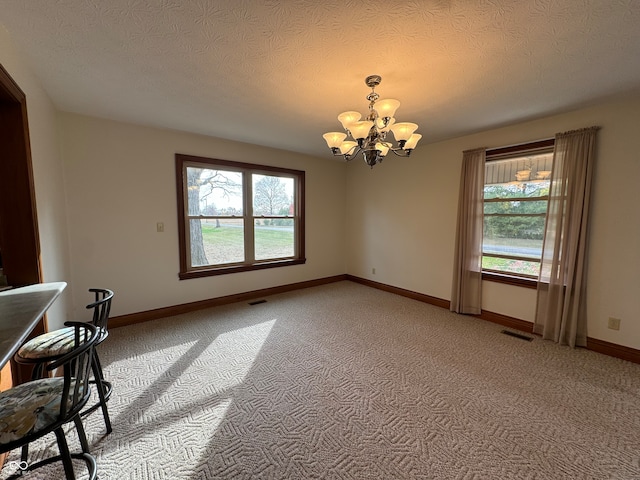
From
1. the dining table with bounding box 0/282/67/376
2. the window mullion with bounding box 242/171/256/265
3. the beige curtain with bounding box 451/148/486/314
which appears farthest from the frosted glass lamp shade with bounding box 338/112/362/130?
the window mullion with bounding box 242/171/256/265

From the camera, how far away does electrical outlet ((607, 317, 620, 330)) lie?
8.70 ft

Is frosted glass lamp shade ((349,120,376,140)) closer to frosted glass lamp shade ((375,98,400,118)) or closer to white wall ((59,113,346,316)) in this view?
frosted glass lamp shade ((375,98,400,118))

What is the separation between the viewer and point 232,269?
415 cm

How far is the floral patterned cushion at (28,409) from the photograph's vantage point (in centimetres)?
103

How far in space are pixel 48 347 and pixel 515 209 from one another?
14.7 feet

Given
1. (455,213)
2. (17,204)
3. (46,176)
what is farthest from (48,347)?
(455,213)

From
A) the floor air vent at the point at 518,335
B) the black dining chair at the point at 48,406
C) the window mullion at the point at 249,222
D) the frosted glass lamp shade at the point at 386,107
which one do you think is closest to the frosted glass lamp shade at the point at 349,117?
the frosted glass lamp shade at the point at 386,107

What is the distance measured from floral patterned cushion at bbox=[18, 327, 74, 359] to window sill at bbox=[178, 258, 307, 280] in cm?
206

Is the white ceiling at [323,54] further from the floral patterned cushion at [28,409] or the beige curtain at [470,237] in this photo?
the floral patterned cushion at [28,409]

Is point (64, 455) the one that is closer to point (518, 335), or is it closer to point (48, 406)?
point (48, 406)

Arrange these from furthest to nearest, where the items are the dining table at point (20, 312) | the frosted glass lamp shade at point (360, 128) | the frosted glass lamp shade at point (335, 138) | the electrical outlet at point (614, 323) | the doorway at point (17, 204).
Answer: the electrical outlet at point (614, 323) < the frosted glass lamp shade at point (335, 138) < the frosted glass lamp shade at point (360, 128) < the doorway at point (17, 204) < the dining table at point (20, 312)

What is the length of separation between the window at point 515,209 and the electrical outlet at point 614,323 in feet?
2.37

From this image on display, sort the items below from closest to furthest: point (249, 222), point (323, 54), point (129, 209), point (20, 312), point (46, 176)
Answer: point (20, 312) < point (323, 54) < point (46, 176) < point (129, 209) < point (249, 222)

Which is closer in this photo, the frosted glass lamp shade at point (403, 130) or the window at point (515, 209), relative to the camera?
the frosted glass lamp shade at point (403, 130)
